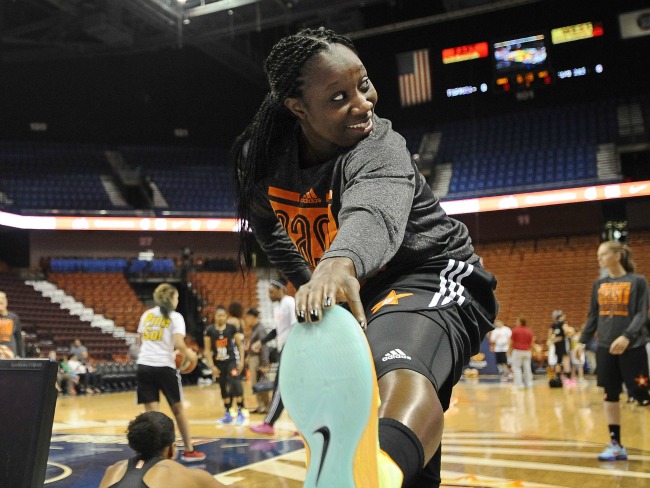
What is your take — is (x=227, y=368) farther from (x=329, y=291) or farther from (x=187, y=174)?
(x=187, y=174)

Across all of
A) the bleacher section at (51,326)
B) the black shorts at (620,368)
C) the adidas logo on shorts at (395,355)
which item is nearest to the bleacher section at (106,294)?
the bleacher section at (51,326)

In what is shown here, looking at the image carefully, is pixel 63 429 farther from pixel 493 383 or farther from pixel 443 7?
pixel 443 7

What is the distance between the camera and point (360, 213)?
4.65ft

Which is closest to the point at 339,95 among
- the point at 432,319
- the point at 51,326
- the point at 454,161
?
the point at 432,319

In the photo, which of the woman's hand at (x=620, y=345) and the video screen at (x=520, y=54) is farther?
the video screen at (x=520, y=54)

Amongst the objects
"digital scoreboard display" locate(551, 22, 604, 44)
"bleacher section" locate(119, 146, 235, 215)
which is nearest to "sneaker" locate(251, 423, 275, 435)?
"digital scoreboard display" locate(551, 22, 604, 44)

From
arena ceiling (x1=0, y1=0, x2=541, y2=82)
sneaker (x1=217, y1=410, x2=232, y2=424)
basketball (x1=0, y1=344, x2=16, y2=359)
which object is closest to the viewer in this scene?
basketball (x1=0, y1=344, x2=16, y2=359)

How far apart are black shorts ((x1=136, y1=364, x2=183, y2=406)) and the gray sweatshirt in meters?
Answer: 4.42

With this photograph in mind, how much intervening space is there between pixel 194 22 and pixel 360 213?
59.2ft

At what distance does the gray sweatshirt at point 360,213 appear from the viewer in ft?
4.59

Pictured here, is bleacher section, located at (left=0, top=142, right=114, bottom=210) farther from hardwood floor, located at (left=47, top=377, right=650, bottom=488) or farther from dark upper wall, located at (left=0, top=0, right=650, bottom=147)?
hardwood floor, located at (left=47, top=377, right=650, bottom=488)

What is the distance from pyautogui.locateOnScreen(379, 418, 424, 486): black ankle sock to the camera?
1.23m

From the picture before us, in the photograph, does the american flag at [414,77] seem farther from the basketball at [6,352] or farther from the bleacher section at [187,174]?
the basketball at [6,352]

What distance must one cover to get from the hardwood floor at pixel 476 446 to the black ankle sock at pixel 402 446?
3724 millimetres
